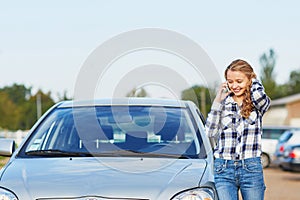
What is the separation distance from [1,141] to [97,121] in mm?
884

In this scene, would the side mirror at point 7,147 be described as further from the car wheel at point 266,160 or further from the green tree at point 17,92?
the green tree at point 17,92

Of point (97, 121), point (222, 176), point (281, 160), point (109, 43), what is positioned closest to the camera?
point (222, 176)

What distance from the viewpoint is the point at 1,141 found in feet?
17.1

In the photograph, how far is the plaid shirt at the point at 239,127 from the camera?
4.30 m

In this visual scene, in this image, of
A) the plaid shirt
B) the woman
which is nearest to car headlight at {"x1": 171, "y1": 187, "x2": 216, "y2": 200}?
the woman

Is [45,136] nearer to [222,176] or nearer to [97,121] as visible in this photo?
[97,121]

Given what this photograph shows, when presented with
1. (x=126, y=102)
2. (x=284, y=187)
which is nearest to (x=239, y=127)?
(x=126, y=102)

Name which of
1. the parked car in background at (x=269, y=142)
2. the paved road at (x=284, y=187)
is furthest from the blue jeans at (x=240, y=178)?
the parked car in background at (x=269, y=142)

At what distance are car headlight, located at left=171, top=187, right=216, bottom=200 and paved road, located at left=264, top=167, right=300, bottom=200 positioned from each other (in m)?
7.29

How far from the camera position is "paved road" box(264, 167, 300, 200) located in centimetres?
1160

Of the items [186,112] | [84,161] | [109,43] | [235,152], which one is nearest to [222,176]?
[235,152]

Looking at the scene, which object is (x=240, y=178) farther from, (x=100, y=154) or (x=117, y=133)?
(x=117, y=133)

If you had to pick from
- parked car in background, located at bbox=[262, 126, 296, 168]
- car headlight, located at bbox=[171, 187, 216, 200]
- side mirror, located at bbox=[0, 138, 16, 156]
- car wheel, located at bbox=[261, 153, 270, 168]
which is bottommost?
car wheel, located at bbox=[261, 153, 270, 168]

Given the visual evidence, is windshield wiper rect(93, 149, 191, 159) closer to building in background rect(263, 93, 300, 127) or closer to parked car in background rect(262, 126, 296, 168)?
parked car in background rect(262, 126, 296, 168)
